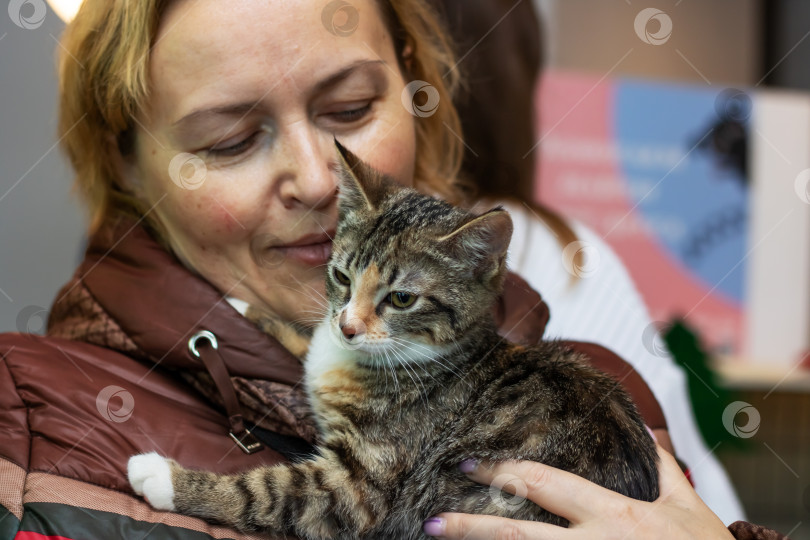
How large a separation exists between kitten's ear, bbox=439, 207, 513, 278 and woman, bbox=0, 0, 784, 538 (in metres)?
0.33

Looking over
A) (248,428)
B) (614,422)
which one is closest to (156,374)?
(248,428)

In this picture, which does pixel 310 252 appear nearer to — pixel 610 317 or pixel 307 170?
pixel 307 170

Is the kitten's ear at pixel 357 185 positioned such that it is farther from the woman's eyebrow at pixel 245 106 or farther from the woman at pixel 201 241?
the woman's eyebrow at pixel 245 106

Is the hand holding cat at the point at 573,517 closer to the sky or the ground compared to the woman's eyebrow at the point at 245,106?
closer to the ground

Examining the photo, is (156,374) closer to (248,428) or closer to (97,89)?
(248,428)

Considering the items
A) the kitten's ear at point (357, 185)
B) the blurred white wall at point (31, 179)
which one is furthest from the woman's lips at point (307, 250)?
the blurred white wall at point (31, 179)

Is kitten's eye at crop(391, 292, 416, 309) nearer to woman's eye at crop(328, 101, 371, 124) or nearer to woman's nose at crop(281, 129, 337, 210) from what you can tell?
woman's nose at crop(281, 129, 337, 210)

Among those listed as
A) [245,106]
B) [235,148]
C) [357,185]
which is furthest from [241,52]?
[357,185]

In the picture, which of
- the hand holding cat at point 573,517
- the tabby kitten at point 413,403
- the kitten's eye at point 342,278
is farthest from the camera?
the kitten's eye at point 342,278

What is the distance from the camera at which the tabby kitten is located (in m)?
1.58

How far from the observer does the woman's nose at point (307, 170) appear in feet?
5.86

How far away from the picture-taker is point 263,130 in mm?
1798

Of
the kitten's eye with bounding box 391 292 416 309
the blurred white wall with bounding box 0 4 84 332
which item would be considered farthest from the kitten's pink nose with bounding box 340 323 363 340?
the blurred white wall with bounding box 0 4 84 332

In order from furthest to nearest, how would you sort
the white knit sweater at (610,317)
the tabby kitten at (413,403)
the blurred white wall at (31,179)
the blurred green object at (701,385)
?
the blurred green object at (701,385), the white knit sweater at (610,317), the blurred white wall at (31,179), the tabby kitten at (413,403)
